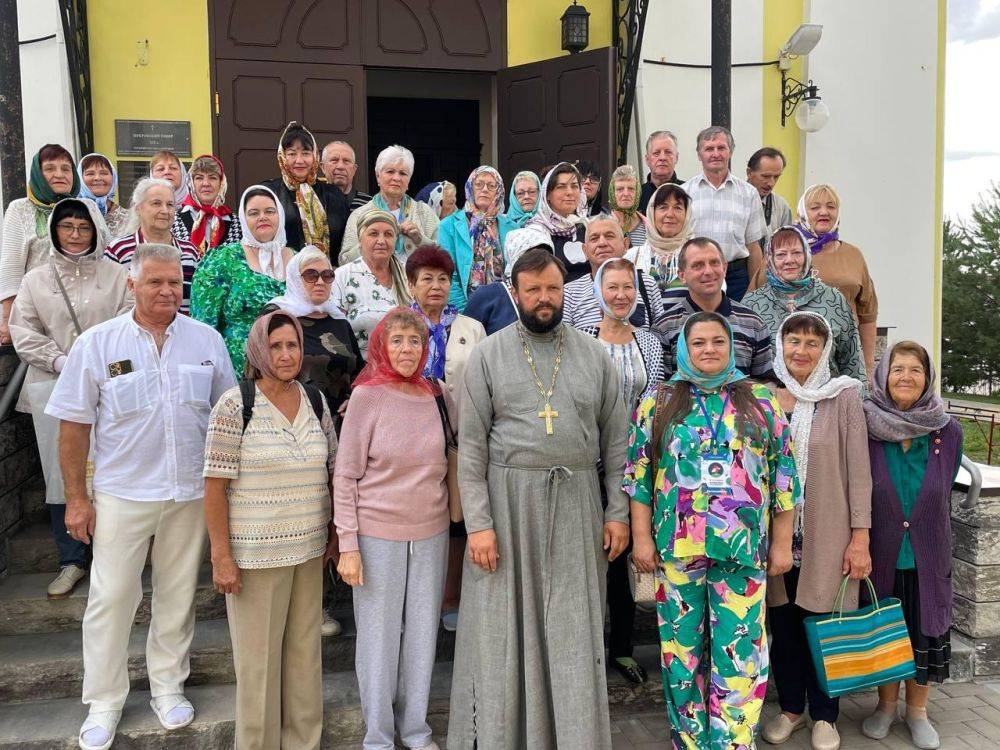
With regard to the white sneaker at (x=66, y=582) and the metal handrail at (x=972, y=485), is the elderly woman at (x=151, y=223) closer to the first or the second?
the white sneaker at (x=66, y=582)

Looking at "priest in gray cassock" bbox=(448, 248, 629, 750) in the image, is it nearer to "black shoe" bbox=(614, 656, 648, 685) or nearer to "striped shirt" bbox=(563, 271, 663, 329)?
"striped shirt" bbox=(563, 271, 663, 329)

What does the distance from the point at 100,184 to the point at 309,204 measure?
1412 millimetres

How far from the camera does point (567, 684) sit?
9.66 feet

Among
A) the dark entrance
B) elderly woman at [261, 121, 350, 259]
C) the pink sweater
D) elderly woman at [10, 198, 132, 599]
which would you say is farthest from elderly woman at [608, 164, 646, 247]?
the dark entrance

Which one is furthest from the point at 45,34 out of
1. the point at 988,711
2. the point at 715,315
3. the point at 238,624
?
the point at 988,711

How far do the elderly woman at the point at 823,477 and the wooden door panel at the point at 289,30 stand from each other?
5.87 meters

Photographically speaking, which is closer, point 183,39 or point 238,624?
point 238,624

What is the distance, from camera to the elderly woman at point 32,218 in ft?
13.3

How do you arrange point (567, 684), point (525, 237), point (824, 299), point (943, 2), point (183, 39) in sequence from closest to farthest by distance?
point (567, 684) < point (824, 299) < point (525, 237) < point (183, 39) < point (943, 2)

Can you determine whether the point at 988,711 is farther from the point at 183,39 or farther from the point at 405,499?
the point at 183,39

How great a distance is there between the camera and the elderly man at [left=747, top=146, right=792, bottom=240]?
5387mm

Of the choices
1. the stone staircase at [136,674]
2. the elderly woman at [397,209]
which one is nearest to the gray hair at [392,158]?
the elderly woman at [397,209]

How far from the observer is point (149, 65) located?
7199 millimetres

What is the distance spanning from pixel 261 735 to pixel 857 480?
8.46 ft
